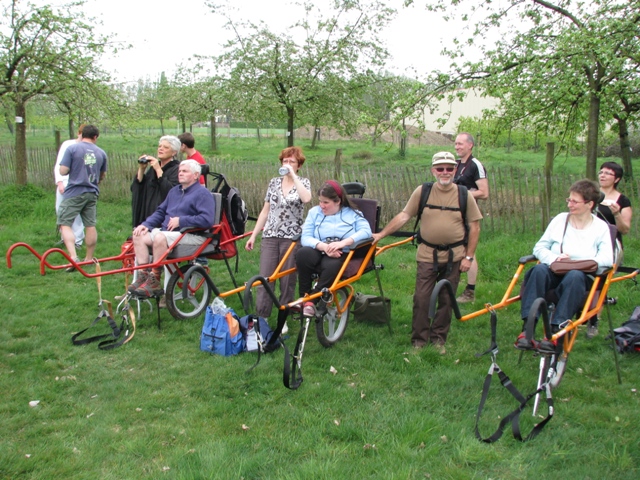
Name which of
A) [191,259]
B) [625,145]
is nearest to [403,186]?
[191,259]

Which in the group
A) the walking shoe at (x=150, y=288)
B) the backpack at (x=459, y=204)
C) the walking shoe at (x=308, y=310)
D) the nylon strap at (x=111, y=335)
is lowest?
the nylon strap at (x=111, y=335)

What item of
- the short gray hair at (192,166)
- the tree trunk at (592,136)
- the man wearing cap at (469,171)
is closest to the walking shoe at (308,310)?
the short gray hair at (192,166)

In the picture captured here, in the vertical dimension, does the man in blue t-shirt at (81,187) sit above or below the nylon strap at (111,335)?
above

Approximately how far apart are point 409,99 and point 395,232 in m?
5.17

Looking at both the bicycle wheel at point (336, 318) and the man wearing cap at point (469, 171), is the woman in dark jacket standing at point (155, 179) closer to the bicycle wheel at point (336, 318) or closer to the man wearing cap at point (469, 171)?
the bicycle wheel at point (336, 318)

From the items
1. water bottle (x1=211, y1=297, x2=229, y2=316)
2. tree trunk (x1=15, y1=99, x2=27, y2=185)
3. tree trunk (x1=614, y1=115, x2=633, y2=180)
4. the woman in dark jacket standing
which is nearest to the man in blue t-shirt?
the woman in dark jacket standing

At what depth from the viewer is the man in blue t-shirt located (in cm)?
759

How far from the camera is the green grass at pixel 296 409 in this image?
10.7ft

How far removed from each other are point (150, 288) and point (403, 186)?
205 inches

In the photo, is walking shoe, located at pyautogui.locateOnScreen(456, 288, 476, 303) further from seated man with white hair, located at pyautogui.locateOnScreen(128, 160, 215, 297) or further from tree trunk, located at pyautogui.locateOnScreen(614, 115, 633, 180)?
tree trunk, located at pyautogui.locateOnScreen(614, 115, 633, 180)

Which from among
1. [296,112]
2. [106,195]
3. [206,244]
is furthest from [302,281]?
[296,112]

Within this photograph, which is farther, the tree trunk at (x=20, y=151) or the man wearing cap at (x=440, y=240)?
the tree trunk at (x=20, y=151)

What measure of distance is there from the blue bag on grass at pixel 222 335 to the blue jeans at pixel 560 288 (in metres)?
2.24

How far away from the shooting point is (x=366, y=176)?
10.1 metres
